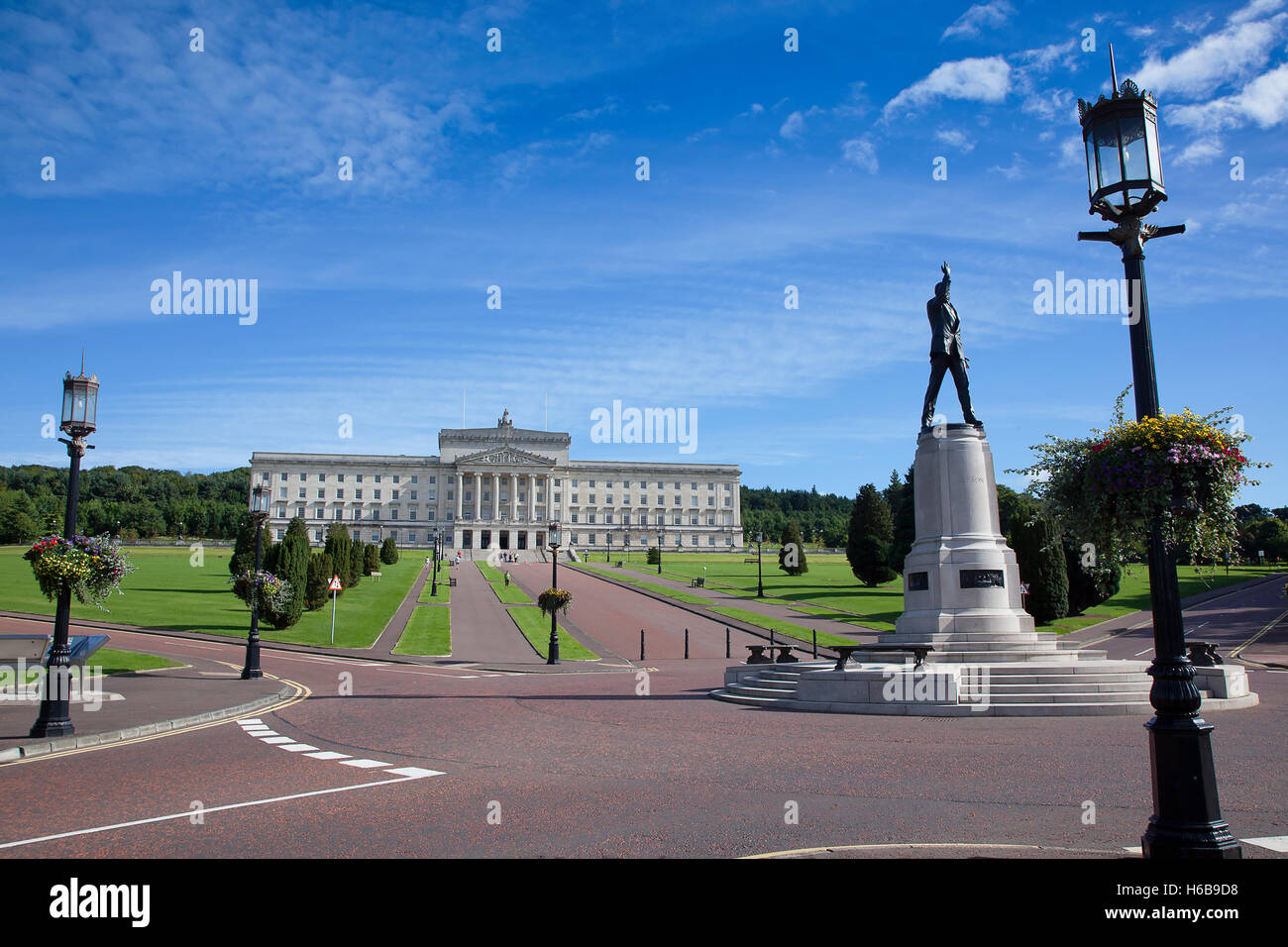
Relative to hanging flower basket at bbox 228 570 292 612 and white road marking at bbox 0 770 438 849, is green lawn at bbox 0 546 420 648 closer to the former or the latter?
hanging flower basket at bbox 228 570 292 612

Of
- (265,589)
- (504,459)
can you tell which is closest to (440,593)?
(265,589)

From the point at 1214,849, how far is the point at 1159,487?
267 centimetres

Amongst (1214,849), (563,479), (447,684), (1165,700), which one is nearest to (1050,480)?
(1165,700)

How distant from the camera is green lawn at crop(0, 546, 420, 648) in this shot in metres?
36.7

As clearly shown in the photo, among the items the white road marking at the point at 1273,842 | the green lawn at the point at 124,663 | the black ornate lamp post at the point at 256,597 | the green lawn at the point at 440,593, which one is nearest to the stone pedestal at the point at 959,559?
the white road marking at the point at 1273,842

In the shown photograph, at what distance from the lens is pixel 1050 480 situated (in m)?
8.21

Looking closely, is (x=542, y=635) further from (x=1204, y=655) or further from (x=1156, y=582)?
(x=1156, y=582)

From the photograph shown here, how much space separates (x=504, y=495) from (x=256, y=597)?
131 meters

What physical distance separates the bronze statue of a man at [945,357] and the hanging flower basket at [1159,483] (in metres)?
13.9

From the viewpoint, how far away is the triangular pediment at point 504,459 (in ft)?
502

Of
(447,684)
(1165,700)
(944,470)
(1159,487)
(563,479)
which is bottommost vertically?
(447,684)

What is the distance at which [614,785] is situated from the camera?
995 centimetres

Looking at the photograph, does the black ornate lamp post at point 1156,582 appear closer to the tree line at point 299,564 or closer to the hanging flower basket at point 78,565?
the hanging flower basket at point 78,565
